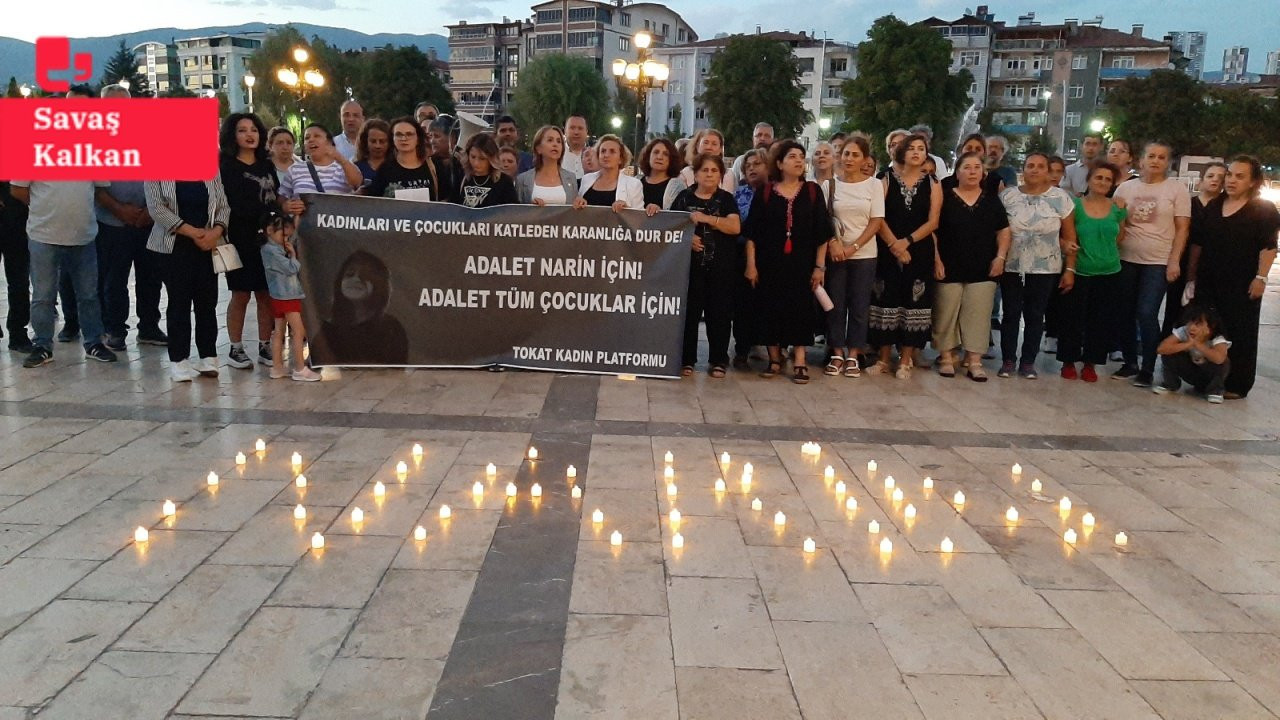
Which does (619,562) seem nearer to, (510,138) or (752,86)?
(510,138)

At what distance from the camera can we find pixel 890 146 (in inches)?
321

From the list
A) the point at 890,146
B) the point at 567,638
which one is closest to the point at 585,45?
the point at 890,146

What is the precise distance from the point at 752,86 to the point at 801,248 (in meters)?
55.3

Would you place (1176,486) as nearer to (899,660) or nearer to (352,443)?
(899,660)

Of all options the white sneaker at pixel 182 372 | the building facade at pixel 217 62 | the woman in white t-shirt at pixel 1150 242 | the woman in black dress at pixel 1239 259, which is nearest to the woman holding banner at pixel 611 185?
the white sneaker at pixel 182 372

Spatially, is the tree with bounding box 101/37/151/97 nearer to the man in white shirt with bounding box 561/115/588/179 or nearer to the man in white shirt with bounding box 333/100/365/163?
the man in white shirt with bounding box 333/100/365/163

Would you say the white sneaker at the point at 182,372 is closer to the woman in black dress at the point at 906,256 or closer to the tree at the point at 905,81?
the woman in black dress at the point at 906,256

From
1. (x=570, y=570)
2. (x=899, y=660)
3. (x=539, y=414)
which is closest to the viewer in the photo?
(x=899, y=660)

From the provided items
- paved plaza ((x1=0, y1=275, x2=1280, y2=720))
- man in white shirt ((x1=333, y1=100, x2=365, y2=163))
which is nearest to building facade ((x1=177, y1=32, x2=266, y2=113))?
man in white shirt ((x1=333, y1=100, x2=365, y2=163))

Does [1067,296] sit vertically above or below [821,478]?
above

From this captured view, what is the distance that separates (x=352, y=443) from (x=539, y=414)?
1.30 metres

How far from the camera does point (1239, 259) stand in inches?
282

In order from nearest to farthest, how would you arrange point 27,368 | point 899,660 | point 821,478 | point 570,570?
point 899,660, point 570,570, point 821,478, point 27,368

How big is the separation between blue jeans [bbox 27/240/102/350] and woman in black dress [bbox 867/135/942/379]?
6.47 m
